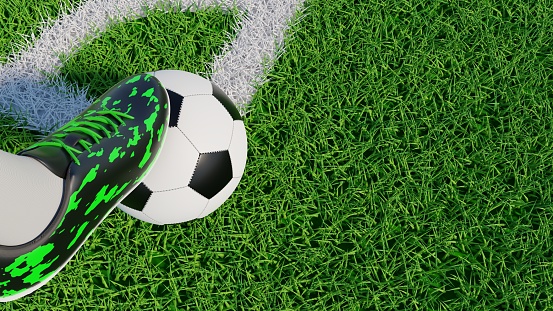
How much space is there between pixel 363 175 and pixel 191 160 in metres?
0.96

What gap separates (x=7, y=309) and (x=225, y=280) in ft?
3.57

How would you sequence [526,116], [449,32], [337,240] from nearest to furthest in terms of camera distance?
[337,240] < [526,116] < [449,32]

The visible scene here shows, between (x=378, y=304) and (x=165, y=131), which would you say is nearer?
(x=165, y=131)

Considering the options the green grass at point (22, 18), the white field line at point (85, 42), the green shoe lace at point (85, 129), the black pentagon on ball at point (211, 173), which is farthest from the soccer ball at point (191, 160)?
the green grass at point (22, 18)

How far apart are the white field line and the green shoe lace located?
0.68 meters

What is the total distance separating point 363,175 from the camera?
2631 mm

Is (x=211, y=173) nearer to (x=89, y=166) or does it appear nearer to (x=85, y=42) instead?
(x=89, y=166)

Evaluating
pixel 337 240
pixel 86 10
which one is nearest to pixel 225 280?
pixel 337 240

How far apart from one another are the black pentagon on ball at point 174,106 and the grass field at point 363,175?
55 cm

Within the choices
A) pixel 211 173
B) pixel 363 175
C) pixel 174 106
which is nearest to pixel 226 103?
pixel 174 106

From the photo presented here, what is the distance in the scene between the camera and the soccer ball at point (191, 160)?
7.23ft

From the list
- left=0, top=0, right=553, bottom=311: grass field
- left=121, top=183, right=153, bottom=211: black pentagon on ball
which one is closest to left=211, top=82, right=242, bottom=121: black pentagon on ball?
left=0, top=0, right=553, bottom=311: grass field

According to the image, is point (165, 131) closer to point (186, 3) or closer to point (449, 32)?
point (186, 3)

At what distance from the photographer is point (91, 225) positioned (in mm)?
2084
